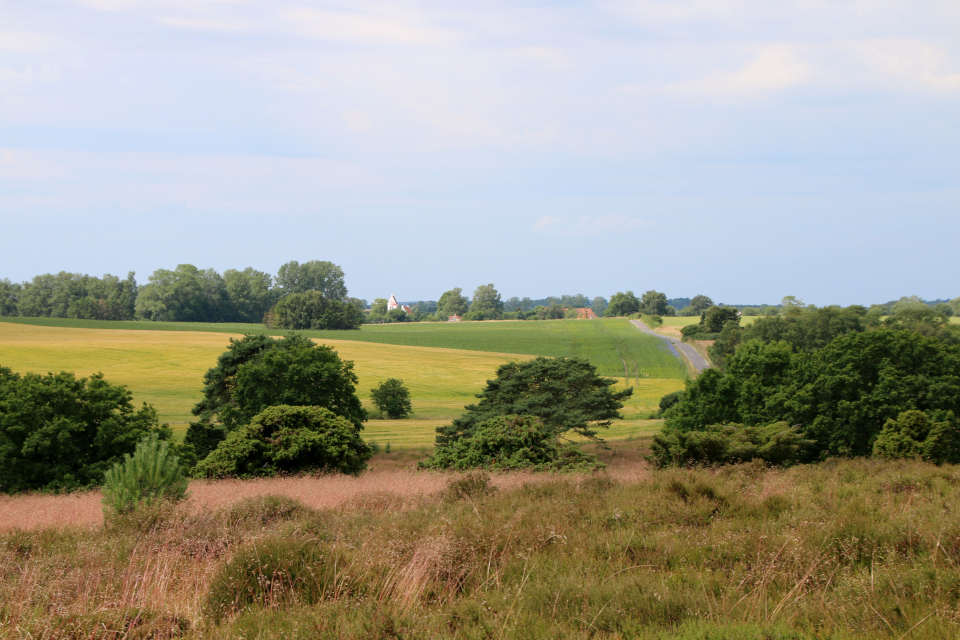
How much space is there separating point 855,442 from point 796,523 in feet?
74.5

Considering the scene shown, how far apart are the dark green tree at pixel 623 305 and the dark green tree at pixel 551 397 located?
136m

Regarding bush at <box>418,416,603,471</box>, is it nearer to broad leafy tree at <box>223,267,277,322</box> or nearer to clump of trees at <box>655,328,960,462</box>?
clump of trees at <box>655,328,960,462</box>

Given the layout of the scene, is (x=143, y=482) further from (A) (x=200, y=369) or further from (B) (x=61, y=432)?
(A) (x=200, y=369)

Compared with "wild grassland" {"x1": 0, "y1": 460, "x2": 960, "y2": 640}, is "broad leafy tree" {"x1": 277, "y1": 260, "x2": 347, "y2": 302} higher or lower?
higher

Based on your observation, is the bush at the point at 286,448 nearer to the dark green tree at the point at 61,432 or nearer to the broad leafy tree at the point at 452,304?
the dark green tree at the point at 61,432

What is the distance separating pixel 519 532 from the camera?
621 centimetres

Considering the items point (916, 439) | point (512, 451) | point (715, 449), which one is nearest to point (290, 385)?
point (512, 451)

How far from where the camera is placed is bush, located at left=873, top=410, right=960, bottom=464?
20016 mm

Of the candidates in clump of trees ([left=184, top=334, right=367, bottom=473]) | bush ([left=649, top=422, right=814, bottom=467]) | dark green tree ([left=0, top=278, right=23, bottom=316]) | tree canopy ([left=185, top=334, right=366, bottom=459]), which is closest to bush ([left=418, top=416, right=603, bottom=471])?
bush ([left=649, top=422, right=814, bottom=467])

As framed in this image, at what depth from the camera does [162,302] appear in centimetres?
11400

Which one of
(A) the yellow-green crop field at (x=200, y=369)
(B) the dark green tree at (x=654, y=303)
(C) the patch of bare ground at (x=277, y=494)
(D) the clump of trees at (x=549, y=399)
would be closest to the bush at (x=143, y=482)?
(C) the patch of bare ground at (x=277, y=494)

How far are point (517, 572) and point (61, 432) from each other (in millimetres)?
18389

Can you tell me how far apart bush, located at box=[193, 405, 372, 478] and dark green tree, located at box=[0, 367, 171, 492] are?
4027 millimetres

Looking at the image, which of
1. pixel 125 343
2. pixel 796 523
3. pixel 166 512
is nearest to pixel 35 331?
pixel 125 343
